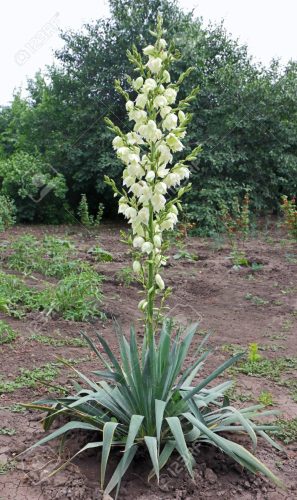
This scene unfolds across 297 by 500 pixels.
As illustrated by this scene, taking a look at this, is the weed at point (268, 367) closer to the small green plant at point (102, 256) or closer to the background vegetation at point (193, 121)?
the small green plant at point (102, 256)

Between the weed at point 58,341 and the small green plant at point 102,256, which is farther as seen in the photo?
the small green plant at point 102,256

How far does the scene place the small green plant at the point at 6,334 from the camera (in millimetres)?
4613

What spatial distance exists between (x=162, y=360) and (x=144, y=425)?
1.17 ft

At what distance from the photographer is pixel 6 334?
470 centimetres

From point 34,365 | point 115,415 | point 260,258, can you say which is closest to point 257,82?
point 260,258

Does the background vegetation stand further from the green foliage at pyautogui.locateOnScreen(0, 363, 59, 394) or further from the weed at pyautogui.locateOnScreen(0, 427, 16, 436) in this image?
the weed at pyautogui.locateOnScreen(0, 427, 16, 436)

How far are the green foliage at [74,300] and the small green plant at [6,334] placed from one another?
0.60 metres

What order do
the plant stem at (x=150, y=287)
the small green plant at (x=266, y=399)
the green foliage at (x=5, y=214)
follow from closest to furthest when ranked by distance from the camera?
the plant stem at (x=150, y=287)
the small green plant at (x=266, y=399)
the green foliage at (x=5, y=214)

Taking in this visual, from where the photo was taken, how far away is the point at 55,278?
677 cm

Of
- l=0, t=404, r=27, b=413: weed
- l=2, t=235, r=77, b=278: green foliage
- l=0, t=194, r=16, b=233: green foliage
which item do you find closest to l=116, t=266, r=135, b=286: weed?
l=2, t=235, r=77, b=278: green foliage

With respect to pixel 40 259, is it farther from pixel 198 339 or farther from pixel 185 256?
pixel 198 339

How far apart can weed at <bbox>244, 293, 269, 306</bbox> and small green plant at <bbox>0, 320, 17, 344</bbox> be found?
9.76ft

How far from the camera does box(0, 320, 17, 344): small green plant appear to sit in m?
4.61

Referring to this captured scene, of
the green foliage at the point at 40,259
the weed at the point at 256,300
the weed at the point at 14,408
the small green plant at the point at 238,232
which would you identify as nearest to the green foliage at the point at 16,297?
the green foliage at the point at 40,259
